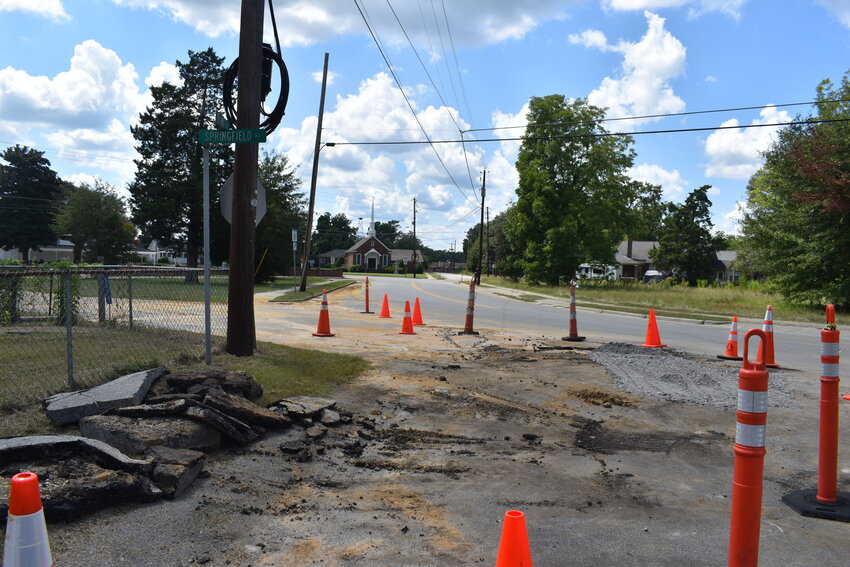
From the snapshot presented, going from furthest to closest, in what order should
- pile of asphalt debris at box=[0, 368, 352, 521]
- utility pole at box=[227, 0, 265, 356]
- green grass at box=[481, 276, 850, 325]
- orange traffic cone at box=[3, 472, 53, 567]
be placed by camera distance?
green grass at box=[481, 276, 850, 325] → utility pole at box=[227, 0, 265, 356] → pile of asphalt debris at box=[0, 368, 352, 521] → orange traffic cone at box=[3, 472, 53, 567]

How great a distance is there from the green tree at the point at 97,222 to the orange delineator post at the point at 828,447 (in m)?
52.9

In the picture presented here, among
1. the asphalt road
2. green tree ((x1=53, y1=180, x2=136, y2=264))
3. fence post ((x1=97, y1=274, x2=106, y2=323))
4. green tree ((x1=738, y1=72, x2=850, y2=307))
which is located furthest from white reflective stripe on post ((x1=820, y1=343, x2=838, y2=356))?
green tree ((x1=53, y1=180, x2=136, y2=264))

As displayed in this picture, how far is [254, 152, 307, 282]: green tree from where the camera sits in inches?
1512

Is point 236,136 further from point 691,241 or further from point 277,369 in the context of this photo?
point 691,241

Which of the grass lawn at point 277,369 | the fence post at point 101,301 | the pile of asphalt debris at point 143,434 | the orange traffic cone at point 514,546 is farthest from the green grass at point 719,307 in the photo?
the orange traffic cone at point 514,546

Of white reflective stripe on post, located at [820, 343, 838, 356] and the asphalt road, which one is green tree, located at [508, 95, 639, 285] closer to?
the asphalt road

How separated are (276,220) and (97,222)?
18944mm

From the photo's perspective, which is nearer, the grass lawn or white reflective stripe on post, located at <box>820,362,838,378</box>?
white reflective stripe on post, located at <box>820,362,838,378</box>

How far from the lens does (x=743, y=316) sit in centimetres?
2317

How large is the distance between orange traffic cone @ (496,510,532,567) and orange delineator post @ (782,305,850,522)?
2.75 meters

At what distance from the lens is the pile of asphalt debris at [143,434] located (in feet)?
13.0

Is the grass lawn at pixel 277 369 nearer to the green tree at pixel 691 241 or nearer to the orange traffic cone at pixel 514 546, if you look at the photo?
the orange traffic cone at pixel 514 546

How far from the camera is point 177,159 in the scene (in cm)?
3697

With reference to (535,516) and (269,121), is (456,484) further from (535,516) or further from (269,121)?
(269,121)
